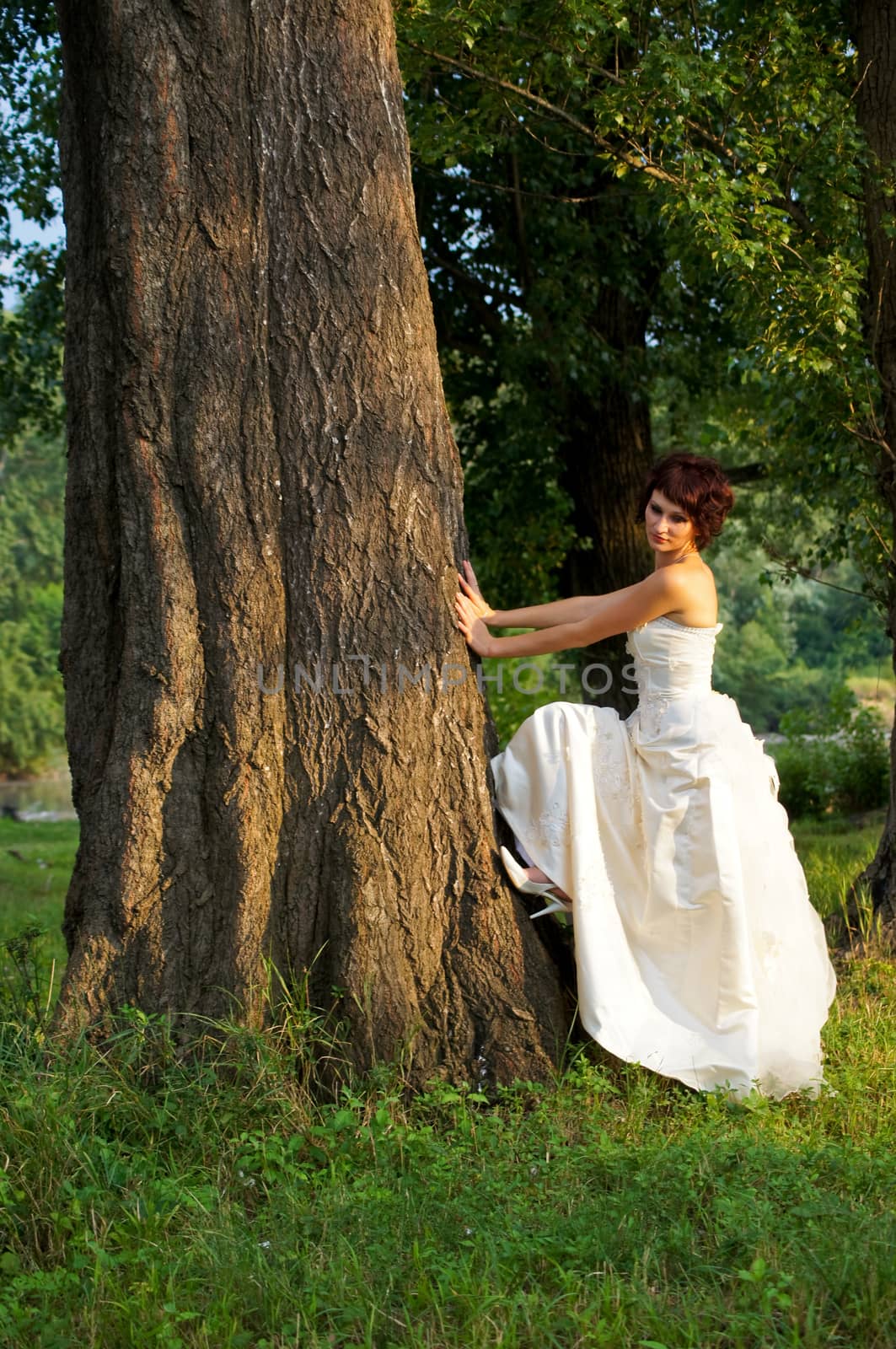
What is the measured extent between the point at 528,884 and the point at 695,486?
5.19ft

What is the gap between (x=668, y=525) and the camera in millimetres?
4719

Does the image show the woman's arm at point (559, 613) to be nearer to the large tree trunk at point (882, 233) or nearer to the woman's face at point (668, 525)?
the woman's face at point (668, 525)

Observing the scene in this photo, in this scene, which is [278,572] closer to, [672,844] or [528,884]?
[528,884]

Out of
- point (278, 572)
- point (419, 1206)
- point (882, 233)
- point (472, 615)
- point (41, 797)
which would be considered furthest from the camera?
point (41, 797)

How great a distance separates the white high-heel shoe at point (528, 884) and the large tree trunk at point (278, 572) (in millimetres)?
112

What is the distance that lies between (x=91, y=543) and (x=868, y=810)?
989 cm

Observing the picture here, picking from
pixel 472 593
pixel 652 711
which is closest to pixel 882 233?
pixel 652 711

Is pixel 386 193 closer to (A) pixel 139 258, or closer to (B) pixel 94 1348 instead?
(A) pixel 139 258

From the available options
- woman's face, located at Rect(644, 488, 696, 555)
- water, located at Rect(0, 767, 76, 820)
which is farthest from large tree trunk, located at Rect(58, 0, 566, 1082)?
water, located at Rect(0, 767, 76, 820)

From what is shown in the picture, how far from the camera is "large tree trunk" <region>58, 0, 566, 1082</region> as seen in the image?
4.20 meters

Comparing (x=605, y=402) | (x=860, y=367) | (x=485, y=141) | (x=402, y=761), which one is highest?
(x=485, y=141)

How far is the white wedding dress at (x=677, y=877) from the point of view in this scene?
14.2ft

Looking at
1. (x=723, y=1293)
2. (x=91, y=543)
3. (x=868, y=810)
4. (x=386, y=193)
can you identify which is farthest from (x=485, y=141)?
(x=868, y=810)

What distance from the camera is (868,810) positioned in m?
12.6
